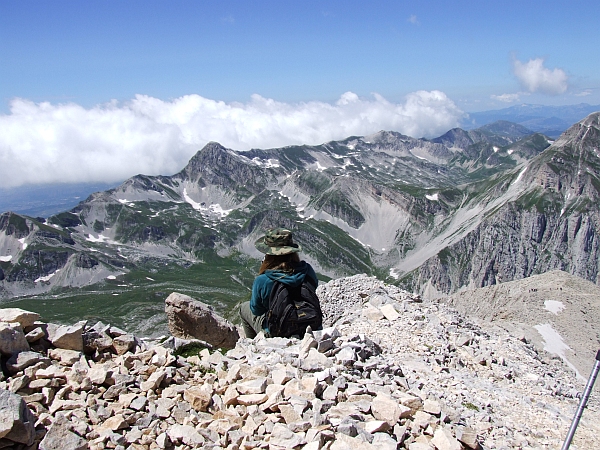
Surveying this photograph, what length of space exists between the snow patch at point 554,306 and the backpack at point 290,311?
55.9m

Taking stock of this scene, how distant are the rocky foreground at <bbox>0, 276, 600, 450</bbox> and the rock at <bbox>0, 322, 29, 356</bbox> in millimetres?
25

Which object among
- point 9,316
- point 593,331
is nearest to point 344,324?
point 9,316

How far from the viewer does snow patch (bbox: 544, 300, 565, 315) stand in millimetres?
58344

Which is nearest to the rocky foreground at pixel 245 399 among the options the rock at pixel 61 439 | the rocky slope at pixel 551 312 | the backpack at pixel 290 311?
the rock at pixel 61 439

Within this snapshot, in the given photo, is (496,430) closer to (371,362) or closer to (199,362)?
(371,362)

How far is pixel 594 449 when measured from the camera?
13.7 metres

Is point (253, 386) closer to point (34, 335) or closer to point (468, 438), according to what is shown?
point (468, 438)

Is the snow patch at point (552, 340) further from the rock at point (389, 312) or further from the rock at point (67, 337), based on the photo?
the rock at point (67, 337)

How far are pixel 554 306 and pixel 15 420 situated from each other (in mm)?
66446

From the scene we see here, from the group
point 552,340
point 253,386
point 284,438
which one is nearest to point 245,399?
point 253,386

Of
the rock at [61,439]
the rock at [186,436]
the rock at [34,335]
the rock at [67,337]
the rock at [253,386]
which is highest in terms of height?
the rock at [34,335]

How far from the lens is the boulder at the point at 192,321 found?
1653cm

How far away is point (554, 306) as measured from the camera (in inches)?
2331

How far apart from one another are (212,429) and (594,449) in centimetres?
1274
